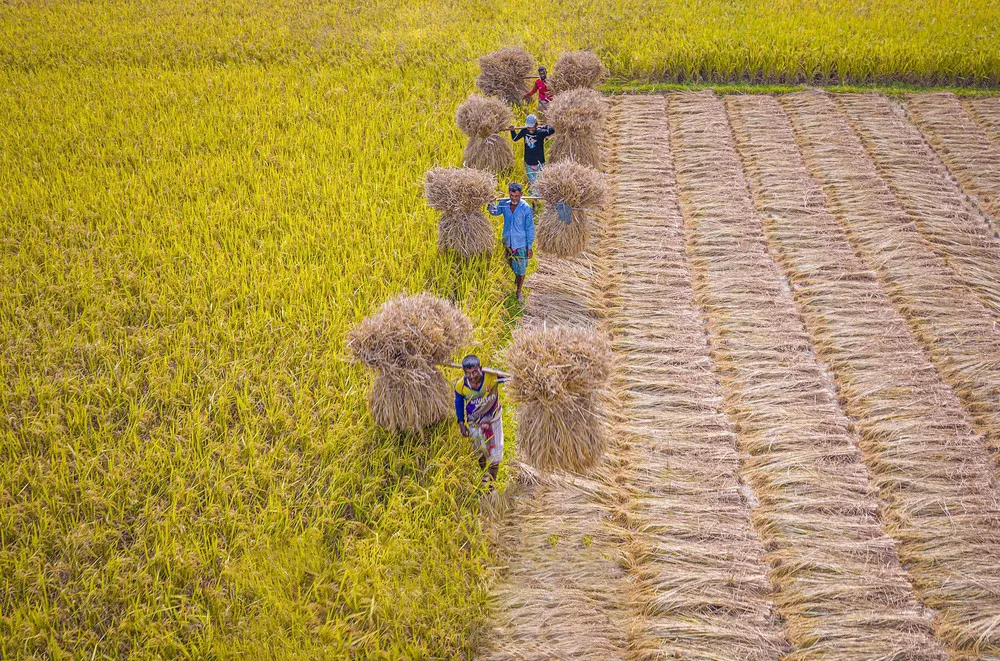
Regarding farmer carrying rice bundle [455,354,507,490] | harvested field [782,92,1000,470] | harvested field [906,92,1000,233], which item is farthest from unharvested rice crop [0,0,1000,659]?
harvested field [906,92,1000,233]

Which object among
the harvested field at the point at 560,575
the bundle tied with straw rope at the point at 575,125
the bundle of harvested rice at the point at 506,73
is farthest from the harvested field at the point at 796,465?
the bundle of harvested rice at the point at 506,73

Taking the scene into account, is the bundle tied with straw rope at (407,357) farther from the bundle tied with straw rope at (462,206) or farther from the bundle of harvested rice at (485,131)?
the bundle of harvested rice at (485,131)

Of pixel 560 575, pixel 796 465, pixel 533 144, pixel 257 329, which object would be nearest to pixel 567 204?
pixel 533 144

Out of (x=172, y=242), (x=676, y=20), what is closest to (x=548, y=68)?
(x=676, y=20)

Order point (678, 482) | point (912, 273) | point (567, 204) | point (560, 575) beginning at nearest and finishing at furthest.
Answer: point (560, 575) < point (678, 482) < point (567, 204) < point (912, 273)

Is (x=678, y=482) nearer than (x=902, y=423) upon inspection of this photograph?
Yes

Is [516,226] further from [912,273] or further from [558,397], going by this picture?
[912,273]
